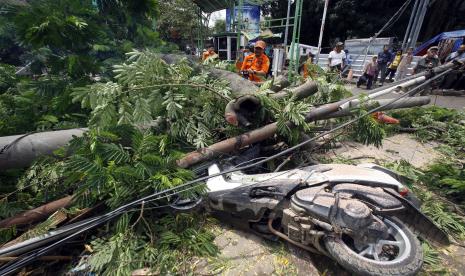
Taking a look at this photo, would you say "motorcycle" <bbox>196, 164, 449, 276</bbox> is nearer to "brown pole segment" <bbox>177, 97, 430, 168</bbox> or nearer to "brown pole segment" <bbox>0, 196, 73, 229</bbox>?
"brown pole segment" <bbox>177, 97, 430, 168</bbox>

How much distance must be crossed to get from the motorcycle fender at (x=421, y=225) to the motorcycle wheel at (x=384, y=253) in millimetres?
185

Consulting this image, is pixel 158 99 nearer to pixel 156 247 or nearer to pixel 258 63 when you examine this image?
pixel 156 247

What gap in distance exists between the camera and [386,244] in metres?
2.07

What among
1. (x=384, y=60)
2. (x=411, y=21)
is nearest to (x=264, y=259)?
(x=384, y=60)

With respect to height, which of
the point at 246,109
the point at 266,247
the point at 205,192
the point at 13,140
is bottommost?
the point at 266,247

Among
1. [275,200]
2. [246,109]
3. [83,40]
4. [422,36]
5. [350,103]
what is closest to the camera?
[275,200]

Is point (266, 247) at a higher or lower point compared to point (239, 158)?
lower

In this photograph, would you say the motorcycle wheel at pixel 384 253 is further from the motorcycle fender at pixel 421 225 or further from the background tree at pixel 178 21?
the background tree at pixel 178 21

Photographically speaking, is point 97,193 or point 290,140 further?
point 290,140

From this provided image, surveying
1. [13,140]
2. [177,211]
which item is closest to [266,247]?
[177,211]

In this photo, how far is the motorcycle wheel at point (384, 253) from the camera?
177 cm

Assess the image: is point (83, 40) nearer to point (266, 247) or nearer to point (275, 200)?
point (275, 200)

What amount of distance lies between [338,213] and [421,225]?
3.33 feet

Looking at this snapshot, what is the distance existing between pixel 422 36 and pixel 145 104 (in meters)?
25.7
